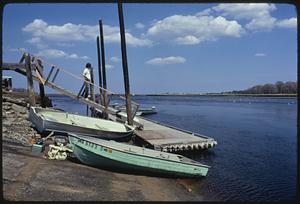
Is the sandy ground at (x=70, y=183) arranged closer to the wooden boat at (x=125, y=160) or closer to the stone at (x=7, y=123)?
the wooden boat at (x=125, y=160)

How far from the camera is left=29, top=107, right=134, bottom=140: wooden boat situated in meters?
13.2

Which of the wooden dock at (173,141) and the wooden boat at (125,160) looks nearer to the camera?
the wooden boat at (125,160)

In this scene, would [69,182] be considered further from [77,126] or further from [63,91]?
[63,91]

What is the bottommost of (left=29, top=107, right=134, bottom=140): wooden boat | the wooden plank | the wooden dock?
the wooden dock

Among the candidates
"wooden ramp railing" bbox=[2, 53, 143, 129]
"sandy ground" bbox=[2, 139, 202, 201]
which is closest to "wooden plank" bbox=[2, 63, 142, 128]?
"wooden ramp railing" bbox=[2, 53, 143, 129]

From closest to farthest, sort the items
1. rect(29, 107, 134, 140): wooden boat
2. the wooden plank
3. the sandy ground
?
the sandy ground → rect(29, 107, 134, 140): wooden boat → the wooden plank

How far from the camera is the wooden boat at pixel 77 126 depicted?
519 inches

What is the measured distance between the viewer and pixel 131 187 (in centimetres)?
870

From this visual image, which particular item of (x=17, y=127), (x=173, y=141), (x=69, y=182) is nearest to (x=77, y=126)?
(x=17, y=127)

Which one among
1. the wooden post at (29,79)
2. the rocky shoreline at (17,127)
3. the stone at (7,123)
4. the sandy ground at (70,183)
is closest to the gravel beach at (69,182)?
the sandy ground at (70,183)

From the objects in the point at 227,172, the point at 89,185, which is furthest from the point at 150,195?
the point at 227,172

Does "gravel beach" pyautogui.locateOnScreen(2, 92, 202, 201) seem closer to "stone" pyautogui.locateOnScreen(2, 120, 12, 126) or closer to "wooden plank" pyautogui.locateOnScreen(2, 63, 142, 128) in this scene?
"stone" pyautogui.locateOnScreen(2, 120, 12, 126)

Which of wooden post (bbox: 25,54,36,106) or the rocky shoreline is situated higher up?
wooden post (bbox: 25,54,36,106)

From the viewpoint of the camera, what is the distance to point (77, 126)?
13234 mm
